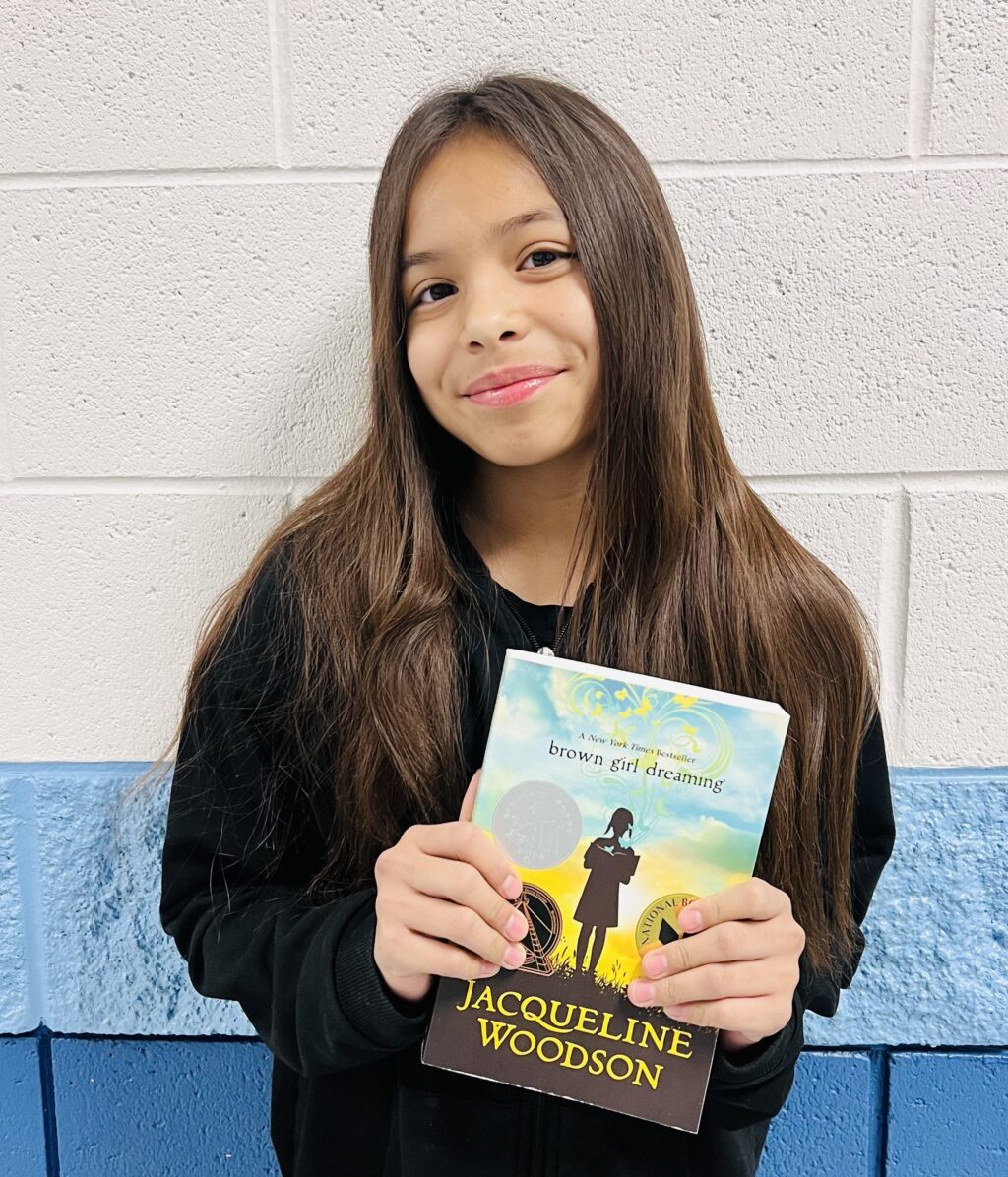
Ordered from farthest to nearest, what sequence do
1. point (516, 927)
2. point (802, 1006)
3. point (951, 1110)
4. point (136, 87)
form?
1. point (951, 1110)
2. point (136, 87)
3. point (802, 1006)
4. point (516, 927)

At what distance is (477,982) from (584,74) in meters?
0.86

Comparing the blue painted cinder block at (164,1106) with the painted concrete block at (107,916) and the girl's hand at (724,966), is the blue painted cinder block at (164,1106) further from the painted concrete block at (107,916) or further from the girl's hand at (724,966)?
the girl's hand at (724,966)

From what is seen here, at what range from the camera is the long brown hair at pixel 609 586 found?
2.42 feet

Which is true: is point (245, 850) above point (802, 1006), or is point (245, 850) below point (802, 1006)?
above

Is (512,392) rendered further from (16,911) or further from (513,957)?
(16,911)

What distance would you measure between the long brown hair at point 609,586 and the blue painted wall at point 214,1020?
276 mm

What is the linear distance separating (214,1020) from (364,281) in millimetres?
870

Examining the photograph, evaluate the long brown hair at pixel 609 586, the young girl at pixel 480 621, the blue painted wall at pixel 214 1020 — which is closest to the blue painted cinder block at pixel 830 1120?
the blue painted wall at pixel 214 1020

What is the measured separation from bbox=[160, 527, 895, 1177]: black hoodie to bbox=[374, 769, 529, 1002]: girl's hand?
73mm

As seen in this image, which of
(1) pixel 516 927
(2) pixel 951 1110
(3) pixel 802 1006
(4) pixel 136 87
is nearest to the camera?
(1) pixel 516 927

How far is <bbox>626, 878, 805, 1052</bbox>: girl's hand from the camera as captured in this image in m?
0.60

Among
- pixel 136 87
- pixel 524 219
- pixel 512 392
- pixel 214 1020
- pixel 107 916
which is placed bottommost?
pixel 214 1020

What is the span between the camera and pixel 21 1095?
3.57 feet

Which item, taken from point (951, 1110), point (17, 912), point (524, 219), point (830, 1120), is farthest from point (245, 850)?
point (951, 1110)
